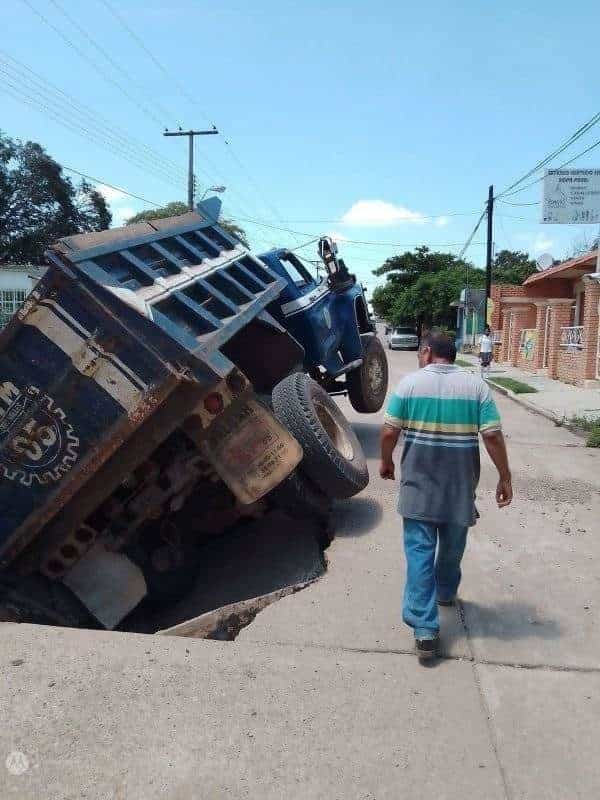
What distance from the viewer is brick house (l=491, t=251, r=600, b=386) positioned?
57.0 ft

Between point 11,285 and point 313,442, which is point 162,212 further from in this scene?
point 313,442

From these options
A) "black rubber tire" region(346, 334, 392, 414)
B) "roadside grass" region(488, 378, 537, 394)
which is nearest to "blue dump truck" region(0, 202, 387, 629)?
"black rubber tire" region(346, 334, 392, 414)

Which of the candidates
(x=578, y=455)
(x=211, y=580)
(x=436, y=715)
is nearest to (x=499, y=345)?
(x=578, y=455)

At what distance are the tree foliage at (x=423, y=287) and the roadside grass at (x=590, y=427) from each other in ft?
104

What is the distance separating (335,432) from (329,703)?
131 inches

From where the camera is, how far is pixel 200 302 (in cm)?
523

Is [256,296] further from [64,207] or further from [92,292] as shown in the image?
[64,207]

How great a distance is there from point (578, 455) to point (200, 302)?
18.7 feet

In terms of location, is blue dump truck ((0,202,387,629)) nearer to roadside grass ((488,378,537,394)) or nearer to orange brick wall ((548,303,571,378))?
roadside grass ((488,378,537,394))

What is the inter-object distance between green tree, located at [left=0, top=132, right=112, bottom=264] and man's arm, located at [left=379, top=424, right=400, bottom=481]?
35133 millimetres

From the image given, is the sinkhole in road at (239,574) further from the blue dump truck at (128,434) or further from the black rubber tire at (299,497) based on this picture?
the black rubber tire at (299,497)

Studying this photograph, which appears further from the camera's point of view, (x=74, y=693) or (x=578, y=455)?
(x=578, y=455)

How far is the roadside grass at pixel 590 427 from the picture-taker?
9.35 meters

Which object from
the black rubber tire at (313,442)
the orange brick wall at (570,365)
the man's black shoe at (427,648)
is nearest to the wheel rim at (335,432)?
the black rubber tire at (313,442)
